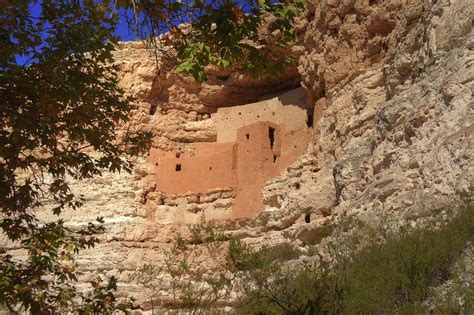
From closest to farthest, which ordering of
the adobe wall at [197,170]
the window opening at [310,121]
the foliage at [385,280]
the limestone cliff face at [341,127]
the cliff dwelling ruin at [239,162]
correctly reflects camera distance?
the foliage at [385,280] < the limestone cliff face at [341,127] < the cliff dwelling ruin at [239,162] < the window opening at [310,121] < the adobe wall at [197,170]

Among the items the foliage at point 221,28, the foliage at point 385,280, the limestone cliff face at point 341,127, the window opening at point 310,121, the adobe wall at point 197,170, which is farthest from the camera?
the adobe wall at point 197,170

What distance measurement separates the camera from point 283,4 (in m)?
6.01

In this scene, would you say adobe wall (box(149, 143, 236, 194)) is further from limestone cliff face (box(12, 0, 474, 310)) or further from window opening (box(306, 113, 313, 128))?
window opening (box(306, 113, 313, 128))

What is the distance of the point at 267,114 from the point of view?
2477 centimetres

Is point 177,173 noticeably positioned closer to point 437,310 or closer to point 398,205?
point 398,205

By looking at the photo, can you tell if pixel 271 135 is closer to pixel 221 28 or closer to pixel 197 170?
pixel 197 170

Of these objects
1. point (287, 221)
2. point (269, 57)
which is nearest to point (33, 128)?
point (269, 57)

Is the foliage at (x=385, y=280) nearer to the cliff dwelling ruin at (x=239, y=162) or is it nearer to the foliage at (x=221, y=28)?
the foliage at (x=221, y=28)

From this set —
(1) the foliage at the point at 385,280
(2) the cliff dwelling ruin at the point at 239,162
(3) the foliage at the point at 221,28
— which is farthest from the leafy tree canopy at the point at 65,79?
(2) the cliff dwelling ruin at the point at 239,162

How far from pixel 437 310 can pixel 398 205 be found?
510 centimetres

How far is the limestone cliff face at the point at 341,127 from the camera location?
13414 millimetres

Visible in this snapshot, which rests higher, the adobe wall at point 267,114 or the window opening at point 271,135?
the adobe wall at point 267,114

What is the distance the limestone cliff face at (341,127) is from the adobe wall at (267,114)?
0.56m

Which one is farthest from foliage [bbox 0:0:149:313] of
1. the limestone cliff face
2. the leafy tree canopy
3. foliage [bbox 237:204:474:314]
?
the limestone cliff face
